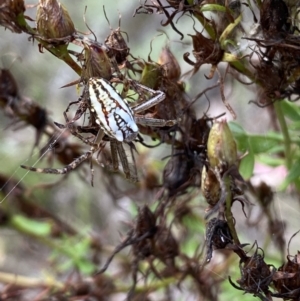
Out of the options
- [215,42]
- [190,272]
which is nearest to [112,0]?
[190,272]

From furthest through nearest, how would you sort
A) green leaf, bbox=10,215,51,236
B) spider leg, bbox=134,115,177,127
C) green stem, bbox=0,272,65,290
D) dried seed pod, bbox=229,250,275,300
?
green leaf, bbox=10,215,51,236, green stem, bbox=0,272,65,290, spider leg, bbox=134,115,177,127, dried seed pod, bbox=229,250,275,300

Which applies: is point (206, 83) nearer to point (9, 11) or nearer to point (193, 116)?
point (193, 116)

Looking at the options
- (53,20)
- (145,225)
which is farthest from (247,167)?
(53,20)

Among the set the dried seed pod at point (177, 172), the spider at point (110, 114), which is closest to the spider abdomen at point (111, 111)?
the spider at point (110, 114)

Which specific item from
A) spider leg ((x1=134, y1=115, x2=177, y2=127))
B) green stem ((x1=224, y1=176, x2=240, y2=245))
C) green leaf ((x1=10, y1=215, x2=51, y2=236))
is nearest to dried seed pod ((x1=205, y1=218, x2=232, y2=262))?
green stem ((x1=224, y1=176, x2=240, y2=245))

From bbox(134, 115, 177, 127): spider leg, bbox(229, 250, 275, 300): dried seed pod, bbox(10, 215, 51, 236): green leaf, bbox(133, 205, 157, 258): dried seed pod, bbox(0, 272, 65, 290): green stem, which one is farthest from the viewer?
bbox(10, 215, 51, 236): green leaf

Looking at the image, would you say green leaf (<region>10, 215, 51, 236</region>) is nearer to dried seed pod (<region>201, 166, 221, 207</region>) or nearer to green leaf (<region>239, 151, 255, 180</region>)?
green leaf (<region>239, 151, 255, 180</region>)

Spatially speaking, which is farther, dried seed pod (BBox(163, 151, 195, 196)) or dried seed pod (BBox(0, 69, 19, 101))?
dried seed pod (BBox(0, 69, 19, 101))
